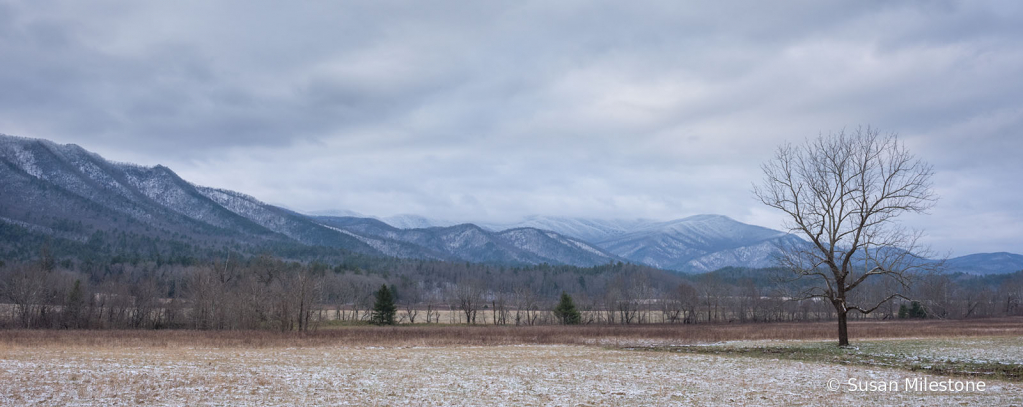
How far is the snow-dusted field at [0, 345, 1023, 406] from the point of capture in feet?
57.4

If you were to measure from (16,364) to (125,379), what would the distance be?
702 centimetres

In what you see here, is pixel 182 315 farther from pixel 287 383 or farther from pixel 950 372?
pixel 950 372

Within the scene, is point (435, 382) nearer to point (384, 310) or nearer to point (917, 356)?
point (917, 356)

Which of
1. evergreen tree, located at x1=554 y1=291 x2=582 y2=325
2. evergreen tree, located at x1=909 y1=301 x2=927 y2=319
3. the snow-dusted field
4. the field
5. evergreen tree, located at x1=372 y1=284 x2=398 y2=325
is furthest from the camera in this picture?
evergreen tree, located at x1=909 y1=301 x2=927 y2=319

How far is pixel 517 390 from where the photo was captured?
1995 cm

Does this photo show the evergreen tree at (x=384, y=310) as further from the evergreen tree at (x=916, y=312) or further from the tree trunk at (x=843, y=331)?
the evergreen tree at (x=916, y=312)

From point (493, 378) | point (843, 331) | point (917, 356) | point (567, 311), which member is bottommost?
point (567, 311)

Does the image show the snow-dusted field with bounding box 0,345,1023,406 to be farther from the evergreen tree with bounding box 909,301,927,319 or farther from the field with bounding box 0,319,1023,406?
the evergreen tree with bounding box 909,301,927,319

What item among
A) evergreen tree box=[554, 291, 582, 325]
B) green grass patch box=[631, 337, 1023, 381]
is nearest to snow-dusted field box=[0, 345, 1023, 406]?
green grass patch box=[631, 337, 1023, 381]

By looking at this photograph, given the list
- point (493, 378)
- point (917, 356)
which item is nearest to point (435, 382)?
point (493, 378)

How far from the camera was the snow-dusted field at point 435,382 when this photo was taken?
17500 millimetres

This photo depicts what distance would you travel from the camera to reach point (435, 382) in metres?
21.7

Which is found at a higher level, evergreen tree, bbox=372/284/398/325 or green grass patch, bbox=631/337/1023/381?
green grass patch, bbox=631/337/1023/381

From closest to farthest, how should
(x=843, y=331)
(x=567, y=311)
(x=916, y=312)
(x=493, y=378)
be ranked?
(x=493, y=378)
(x=843, y=331)
(x=567, y=311)
(x=916, y=312)
